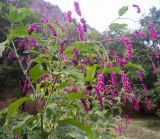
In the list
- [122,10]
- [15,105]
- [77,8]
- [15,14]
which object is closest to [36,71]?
[15,105]

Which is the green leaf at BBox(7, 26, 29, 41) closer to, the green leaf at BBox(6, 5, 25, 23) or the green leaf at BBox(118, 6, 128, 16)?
the green leaf at BBox(6, 5, 25, 23)

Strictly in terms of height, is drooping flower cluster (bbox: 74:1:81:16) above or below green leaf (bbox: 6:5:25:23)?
above

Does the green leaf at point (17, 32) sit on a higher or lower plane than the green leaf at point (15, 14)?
lower

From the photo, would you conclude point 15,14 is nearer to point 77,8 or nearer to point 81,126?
point 77,8

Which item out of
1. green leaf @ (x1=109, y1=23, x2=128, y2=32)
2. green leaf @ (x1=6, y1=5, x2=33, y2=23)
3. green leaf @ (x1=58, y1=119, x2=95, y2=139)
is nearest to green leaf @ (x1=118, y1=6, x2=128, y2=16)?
green leaf @ (x1=109, y1=23, x2=128, y2=32)

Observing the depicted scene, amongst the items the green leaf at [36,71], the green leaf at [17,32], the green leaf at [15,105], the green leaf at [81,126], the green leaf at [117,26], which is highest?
the green leaf at [117,26]

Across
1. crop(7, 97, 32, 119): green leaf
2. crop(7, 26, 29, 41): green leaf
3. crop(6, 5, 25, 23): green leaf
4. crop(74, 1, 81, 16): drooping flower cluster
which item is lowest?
crop(7, 97, 32, 119): green leaf

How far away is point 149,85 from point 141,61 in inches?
81.0

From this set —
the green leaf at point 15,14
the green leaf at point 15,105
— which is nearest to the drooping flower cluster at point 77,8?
the green leaf at point 15,14

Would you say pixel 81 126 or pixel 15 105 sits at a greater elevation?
pixel 15 105

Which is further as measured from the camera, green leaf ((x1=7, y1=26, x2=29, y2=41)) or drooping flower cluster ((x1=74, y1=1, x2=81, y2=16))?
drooping flower cluster ((x1=74, y1=1, x2=81, y2=16))

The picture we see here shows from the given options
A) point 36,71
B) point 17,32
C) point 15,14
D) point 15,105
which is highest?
point 15,14

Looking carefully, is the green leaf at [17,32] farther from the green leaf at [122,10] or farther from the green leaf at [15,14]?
the green leaf at [122,10]

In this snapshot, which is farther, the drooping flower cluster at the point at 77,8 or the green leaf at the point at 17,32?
the drooping flower cluster at the point at 77,8
